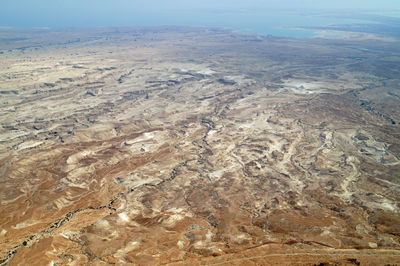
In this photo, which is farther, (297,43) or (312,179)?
(297,43)

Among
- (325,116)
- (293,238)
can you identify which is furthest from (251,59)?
(293,238)

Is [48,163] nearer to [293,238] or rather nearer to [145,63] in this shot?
[293,238]

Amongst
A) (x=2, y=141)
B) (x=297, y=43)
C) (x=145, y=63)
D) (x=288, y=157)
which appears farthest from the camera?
(x=297, y=43)

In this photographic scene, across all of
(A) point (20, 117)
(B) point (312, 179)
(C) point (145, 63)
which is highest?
(C) point (145, 63)

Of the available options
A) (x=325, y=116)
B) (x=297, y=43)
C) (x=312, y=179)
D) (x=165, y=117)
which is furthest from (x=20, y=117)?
(x=297, y=43)

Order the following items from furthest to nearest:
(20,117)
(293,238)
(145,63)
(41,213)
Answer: (145,63)
(20,117)
(41,213)
(293,238)

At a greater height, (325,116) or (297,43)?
(297,43)
